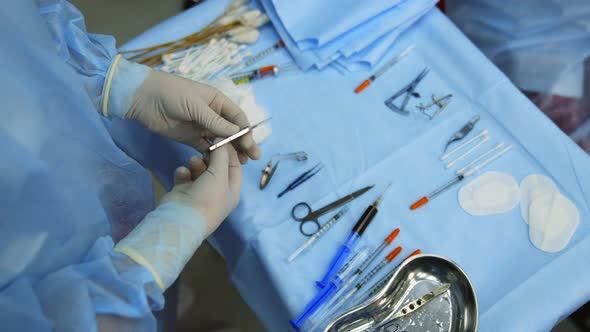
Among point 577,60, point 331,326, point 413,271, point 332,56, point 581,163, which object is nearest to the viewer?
point 331,326

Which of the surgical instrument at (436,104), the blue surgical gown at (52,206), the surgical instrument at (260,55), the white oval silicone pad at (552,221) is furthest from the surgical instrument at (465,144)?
the blue surgical gown at (52,206)

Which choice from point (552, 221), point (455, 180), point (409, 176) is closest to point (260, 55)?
point (409, 176)

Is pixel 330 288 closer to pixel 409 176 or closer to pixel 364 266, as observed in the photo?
pixel 364 266

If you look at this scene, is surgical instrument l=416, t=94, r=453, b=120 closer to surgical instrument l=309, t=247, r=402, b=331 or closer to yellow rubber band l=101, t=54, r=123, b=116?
surgical instrument l=309, t=247, r=402, b=331

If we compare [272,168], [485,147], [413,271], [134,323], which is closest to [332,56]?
[272,168]

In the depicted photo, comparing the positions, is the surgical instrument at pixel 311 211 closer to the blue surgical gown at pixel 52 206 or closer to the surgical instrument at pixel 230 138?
the surgical instrument at pixel 230 138

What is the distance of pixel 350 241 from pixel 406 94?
51cm

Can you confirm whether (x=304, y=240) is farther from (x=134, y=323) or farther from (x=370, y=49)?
(x=370, y=49)

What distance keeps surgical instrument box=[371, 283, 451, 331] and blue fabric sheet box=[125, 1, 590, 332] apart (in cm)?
13

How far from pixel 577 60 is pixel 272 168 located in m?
1.28

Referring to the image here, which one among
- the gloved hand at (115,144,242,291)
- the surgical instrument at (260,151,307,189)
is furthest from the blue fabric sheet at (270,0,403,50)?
the gloved hand at (115,144,242,291)

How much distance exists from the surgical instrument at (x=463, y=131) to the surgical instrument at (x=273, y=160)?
0.41 m

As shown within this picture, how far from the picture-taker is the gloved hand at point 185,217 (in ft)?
3.01

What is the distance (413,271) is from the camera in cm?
107
